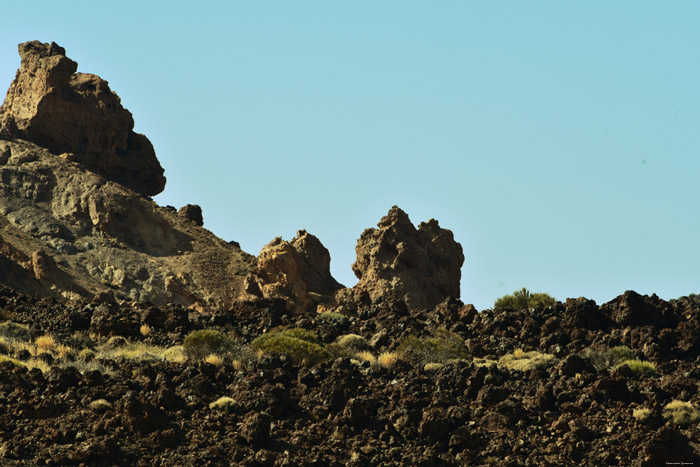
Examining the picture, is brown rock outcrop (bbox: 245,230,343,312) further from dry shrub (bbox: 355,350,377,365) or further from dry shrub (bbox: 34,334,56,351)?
dry shrub (bbox: 34,334,56,351)

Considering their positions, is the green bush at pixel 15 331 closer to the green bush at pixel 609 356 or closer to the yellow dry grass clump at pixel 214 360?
the yellow dry grass clump at pixel 214 360

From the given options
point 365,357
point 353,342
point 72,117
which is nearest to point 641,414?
point 365,357

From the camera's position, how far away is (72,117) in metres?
75.8

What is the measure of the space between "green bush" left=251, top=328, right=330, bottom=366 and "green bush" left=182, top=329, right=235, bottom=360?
0.89 m

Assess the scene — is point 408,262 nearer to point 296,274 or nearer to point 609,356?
point 296,274

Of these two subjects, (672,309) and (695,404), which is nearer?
(695,404)

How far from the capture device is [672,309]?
34188 millimetres

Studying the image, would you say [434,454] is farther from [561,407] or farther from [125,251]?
[125,251]

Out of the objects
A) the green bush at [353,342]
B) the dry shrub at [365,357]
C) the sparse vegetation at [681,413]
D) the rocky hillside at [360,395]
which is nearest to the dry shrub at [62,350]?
the rocky hillside at [360,395]

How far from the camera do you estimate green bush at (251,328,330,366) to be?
2991 cm

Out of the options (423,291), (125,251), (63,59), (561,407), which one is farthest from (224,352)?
(63,59)

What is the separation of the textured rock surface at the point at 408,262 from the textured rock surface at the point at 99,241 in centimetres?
866

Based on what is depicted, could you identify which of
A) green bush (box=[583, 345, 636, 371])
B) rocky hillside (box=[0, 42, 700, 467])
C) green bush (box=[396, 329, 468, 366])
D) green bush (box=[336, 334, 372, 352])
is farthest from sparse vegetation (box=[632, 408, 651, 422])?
green bush (box=[336, 334, 372, 352])

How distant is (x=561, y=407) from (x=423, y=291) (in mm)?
34340
